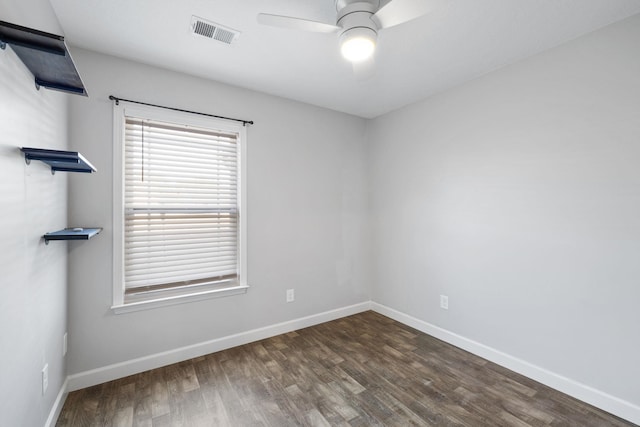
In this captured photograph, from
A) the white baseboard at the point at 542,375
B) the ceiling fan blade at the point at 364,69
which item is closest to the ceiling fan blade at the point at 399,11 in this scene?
the ceiling fan blade at the point at 364,69

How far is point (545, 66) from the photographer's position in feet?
7.24

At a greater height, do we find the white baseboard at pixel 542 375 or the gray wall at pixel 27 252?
the gray wall at pixel 27 252

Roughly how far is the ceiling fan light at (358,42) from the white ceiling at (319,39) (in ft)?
1.02

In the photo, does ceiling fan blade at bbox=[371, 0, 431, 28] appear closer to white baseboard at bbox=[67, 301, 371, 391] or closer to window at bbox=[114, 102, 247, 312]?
window at bbox=[114, 102, 247, 312]

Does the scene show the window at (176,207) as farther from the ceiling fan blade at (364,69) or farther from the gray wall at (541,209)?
the gray wall at (541,209)

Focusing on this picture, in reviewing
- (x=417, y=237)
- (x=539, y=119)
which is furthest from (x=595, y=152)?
(x=417, y=237)

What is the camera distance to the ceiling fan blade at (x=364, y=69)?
2355 mm

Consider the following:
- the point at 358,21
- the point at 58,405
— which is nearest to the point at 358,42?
the point at 358,21

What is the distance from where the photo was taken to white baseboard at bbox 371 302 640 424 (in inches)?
73.1

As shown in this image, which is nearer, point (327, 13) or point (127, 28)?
point (327, 13)

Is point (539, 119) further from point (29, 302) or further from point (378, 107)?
point (29, 302)

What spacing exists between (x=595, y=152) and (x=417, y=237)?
5.39ft

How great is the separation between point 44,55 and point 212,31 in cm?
105

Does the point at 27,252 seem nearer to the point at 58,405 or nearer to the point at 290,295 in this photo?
the point at 58,405
